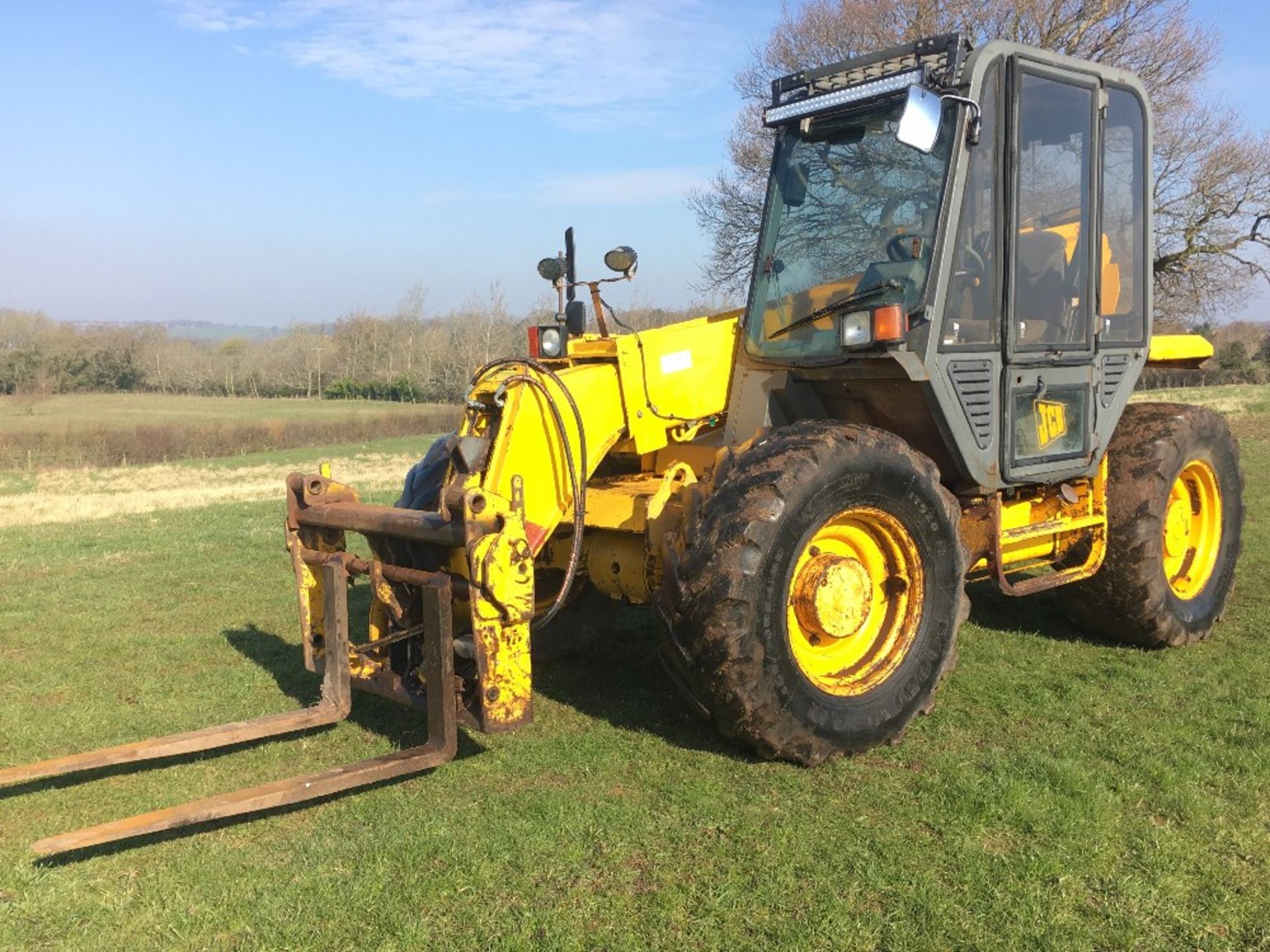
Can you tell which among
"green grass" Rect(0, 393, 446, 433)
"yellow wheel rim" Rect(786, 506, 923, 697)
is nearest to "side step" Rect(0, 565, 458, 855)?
"yellow wheel rim" Rect(786, 506, 923, 697)

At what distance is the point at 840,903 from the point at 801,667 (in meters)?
1.20

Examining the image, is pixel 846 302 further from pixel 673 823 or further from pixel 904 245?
pixel 673 823

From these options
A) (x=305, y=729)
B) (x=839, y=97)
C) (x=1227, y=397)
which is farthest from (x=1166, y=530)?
(x=1227, y=397)

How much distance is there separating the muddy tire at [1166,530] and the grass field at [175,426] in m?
23.3

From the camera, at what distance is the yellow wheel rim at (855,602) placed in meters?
4.50

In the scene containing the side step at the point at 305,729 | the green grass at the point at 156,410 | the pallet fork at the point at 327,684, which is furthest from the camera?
the green grass at the point at 156,410

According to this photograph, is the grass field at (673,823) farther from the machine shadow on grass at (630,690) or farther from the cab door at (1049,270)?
the cab door at (1049,270)

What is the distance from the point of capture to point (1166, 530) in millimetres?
6449

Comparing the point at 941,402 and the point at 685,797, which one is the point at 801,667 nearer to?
the point at 685,797

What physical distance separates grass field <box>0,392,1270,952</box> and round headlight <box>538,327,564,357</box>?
70.8 inches

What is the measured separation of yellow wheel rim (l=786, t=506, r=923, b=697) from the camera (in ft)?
14.8

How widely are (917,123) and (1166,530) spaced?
11.4 ft

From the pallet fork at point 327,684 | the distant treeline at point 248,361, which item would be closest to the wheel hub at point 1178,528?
the pallet fork at point 327,684

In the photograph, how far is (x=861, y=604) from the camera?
15.1 ft
